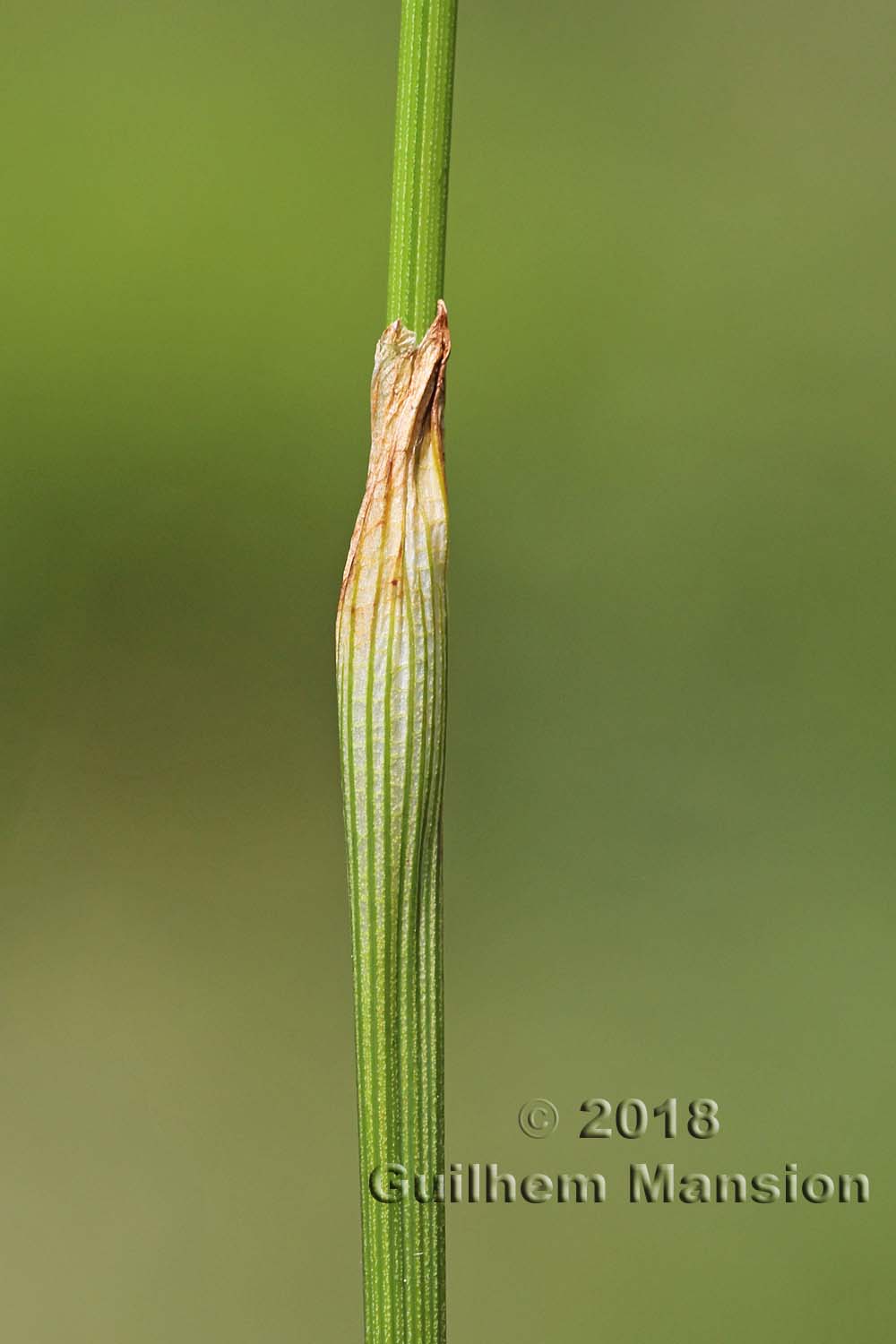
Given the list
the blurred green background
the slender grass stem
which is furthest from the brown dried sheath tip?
the blurred green background

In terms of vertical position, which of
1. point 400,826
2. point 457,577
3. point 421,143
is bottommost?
point 400,826

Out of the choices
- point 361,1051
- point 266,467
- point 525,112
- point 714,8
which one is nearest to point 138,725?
point 266,467

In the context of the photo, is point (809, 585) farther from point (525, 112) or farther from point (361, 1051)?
point (361, 1051)

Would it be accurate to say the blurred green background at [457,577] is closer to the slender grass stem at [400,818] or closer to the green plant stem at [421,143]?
the slender grass stem at [400,818]

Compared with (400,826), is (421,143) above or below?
above

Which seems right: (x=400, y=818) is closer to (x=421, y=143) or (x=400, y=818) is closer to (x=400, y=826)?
(x=400, y=826)

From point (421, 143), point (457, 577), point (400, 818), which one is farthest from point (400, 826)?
point (457, 577)

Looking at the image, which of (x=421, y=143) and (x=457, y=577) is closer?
(x=421, y=143)
